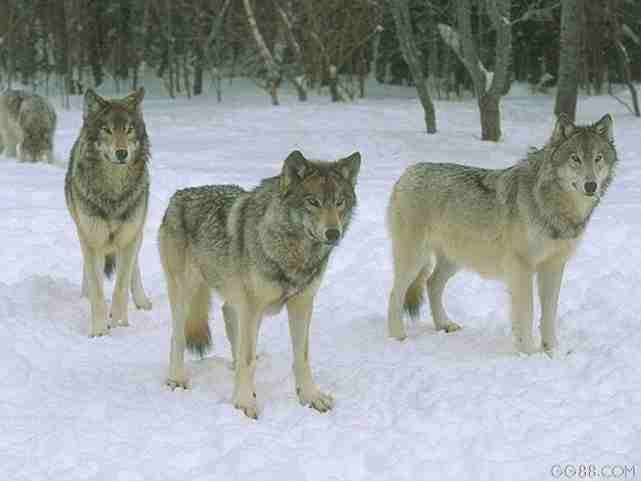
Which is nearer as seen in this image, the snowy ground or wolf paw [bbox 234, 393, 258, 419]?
the snowy ground

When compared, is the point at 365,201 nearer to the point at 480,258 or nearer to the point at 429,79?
the point at 480,258

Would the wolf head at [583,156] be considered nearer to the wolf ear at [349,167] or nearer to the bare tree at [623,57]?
the wolf ear at [349,167]

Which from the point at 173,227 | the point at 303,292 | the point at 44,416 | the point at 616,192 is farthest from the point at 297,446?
the point at 616,192

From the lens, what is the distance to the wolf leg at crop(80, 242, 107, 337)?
254 inches

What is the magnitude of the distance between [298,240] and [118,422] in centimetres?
138

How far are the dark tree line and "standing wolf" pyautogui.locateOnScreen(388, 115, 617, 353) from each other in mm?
12761

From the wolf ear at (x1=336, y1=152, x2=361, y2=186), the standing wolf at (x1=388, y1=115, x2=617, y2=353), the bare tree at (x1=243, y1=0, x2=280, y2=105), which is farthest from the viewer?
the bare tree at (x1=243, y1=0, x2=280, y2=105)

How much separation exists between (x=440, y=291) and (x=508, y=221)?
1055 millimetres

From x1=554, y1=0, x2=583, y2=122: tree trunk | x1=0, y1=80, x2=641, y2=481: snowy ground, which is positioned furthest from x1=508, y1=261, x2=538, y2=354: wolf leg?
x1=554, y1=0, x2=583, y2=122: tree trunk

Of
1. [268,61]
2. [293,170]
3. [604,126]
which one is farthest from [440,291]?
[268,61]

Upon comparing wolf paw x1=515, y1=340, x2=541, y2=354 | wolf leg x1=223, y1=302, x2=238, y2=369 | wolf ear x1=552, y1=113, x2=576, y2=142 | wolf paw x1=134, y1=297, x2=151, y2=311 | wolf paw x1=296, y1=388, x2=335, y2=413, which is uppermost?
wolf ear x1=552, y1=113, x2=576, y2=142

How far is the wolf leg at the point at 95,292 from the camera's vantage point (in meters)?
6.45

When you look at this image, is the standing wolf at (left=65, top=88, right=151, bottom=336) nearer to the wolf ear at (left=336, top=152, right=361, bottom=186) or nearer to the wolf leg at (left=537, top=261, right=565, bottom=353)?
the wolf ear at (left=336, top=152, right=361, bottom=186)

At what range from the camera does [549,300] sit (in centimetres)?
581
